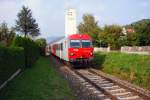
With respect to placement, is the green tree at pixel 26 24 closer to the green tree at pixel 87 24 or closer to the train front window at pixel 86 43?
the green tree at pixel 87 24

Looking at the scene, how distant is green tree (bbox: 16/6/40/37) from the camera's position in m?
91.3

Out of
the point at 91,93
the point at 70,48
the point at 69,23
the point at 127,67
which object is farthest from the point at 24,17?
the point at 91,93

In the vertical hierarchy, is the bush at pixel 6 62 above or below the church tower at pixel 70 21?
below

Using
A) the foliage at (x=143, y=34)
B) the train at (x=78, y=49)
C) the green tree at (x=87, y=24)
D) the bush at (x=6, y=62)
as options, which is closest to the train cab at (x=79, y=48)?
the train at (x=78, y=49)

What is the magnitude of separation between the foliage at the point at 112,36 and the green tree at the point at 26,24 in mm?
23893

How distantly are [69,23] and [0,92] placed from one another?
207 feet

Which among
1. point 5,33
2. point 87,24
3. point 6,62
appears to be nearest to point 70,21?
point 87,24

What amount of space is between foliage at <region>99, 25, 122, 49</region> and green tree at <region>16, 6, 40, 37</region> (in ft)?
78.4

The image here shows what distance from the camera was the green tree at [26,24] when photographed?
300 feet

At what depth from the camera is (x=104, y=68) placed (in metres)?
26.2

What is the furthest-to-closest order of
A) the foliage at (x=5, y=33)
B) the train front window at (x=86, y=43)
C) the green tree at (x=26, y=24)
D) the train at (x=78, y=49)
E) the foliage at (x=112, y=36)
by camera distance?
the green tree at (x=26, y=24) → the foliage at (x=112, y=36) → the foliage at (x=5, y=33) → the train front window at (x=86, y=43) → the train at (x=78, y=49)

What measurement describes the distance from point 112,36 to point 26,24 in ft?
98.1

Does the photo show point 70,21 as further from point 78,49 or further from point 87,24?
point 78,49

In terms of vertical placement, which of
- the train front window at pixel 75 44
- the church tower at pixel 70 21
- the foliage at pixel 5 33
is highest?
the church tower at pixel 70 21
